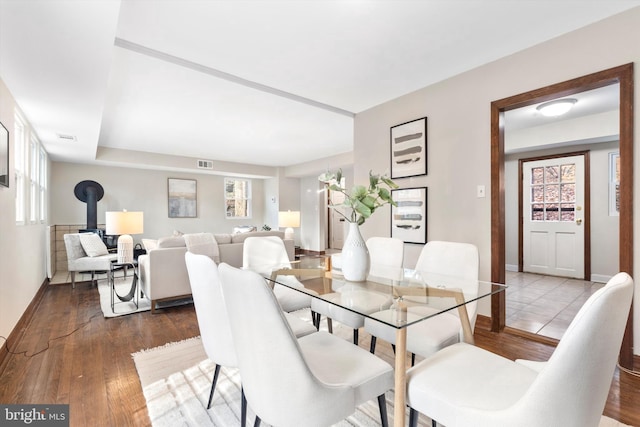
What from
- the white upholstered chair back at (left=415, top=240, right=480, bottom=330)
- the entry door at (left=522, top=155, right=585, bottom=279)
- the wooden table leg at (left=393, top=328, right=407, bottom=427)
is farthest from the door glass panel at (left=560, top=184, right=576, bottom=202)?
the wooden table leg at (left=393, top=328, right=407, bottom=427)

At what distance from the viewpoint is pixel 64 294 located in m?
4.11

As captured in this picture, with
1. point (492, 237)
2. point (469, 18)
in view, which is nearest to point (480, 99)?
point (469, 18)

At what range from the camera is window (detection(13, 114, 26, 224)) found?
2.97 metres

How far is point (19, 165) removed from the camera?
3113 mm

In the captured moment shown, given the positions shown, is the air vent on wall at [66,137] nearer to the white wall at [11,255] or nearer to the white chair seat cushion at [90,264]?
the white wall at [11,255]

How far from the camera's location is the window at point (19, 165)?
2.97 metres

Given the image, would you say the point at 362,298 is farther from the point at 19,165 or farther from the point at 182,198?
the point at 182,198

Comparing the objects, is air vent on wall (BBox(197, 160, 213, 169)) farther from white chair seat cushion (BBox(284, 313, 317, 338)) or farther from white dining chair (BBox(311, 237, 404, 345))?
white chair seat cushion (BBox(284, 313, 317, 338))

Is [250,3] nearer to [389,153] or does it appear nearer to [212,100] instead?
[212,100]

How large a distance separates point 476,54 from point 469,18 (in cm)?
57

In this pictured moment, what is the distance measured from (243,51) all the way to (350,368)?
2.47 metres

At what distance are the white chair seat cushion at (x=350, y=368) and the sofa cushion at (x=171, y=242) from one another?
104 inches

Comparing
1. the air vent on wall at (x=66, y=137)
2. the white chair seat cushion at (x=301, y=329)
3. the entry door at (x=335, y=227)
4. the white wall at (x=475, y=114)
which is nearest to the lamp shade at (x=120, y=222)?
the air vent on wall at (x=66, y=137)

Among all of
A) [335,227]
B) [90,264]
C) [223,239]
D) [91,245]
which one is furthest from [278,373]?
[335,227]
